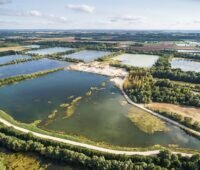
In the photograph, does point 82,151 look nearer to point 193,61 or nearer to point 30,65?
point 30,65

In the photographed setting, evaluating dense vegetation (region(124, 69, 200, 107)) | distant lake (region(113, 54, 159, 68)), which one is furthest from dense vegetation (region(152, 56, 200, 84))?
distant lake (region(113, 54, 159, 68))

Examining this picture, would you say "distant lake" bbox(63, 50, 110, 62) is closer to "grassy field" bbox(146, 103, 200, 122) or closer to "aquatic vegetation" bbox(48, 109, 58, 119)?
"aquatic vegetation" bbox(48, 109, 58, 119)

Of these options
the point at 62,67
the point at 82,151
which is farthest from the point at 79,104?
the point at 62,67

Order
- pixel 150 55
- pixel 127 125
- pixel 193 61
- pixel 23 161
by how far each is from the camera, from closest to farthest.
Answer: pixel 23 161
pixel 127 125
pixel 193 61
pixel 150 55

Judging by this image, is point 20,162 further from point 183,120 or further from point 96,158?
point 183,120

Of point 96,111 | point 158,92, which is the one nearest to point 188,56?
point 158,92
